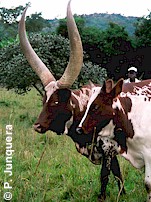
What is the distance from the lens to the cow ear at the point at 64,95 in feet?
15.1

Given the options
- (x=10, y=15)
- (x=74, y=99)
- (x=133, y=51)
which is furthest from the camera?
(x=10, y=15)

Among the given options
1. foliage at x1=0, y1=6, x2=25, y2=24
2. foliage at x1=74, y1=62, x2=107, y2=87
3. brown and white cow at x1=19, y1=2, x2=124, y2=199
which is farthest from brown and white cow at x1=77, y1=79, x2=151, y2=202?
foliage at x1=0, y1=6, x2=25, y2=24

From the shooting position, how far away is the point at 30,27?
39.6 meters

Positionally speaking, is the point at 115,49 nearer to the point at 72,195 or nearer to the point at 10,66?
the point at 10,66

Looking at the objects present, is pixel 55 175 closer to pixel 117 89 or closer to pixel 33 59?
pixel 33 59

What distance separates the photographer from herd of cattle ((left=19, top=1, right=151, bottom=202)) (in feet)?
13.1

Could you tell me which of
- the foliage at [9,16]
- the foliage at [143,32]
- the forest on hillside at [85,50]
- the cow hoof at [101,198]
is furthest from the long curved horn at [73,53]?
the foliage at [9,16]

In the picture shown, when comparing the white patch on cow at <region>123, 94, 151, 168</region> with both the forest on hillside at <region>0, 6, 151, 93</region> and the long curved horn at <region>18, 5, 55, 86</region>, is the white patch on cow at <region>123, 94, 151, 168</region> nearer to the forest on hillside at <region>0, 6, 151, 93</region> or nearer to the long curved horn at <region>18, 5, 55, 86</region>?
the long curved horn at <region>18, 5, 55, 86</region>

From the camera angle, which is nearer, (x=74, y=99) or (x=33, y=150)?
(x=74, y=99)

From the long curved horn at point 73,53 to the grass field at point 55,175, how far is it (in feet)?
3.01

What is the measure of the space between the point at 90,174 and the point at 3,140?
198cm

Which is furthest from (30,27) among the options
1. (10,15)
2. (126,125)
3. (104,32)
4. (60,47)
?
(126,125)

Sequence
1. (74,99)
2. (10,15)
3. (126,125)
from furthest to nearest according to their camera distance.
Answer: (10,15) < (74,99) < (126,125)

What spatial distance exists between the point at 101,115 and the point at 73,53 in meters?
0.67
